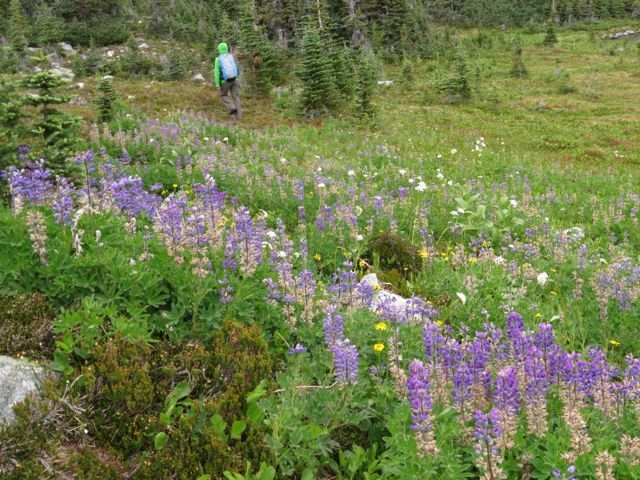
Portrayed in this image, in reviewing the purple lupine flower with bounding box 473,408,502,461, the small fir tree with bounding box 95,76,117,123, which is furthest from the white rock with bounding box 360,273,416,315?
the small fir tree with bounding box 95,76,117,123

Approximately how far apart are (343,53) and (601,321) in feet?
72.3

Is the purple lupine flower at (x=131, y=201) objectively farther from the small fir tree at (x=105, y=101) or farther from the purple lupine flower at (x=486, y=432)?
the small fir tree at (x=105, y=101)

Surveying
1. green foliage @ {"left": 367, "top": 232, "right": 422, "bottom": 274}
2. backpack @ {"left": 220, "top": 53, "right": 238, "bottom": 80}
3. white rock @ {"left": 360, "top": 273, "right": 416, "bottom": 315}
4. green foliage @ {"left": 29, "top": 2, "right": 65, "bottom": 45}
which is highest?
green foliage @ {"left": 29, "top": 2, "right": 65, "bottom": 45}

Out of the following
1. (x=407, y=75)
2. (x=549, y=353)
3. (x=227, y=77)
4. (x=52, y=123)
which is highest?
(x=52, y=123)

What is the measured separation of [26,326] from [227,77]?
1691 centimetres

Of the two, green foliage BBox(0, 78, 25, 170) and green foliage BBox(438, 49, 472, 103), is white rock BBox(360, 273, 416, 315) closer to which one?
green foliage BBox(0, 78, 25, 170)

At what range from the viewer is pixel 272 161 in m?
12.5

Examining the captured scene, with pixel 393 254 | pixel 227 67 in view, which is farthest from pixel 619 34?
pixel 393 254

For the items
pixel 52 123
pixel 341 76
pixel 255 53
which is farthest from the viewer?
pixel 255 53

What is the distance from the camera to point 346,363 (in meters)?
3.45

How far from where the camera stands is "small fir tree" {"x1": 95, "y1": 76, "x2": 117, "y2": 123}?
48.4 ft

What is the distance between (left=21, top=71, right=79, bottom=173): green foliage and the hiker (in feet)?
37.5

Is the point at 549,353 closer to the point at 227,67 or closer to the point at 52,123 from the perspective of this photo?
the point at 52,123

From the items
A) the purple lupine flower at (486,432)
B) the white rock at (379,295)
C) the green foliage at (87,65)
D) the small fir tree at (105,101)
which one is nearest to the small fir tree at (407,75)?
the green foliage at (87,65)
